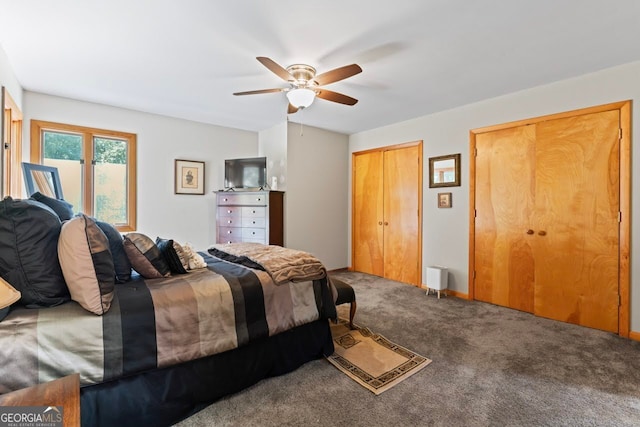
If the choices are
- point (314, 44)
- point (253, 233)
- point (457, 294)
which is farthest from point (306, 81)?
point (457, 294)

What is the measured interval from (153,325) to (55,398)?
23.9 inches

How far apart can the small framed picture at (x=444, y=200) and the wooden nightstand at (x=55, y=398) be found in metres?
4.06

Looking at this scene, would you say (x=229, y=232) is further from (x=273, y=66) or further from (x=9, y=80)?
(x=273, y=66)

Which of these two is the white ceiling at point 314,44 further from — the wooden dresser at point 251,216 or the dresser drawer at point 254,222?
the dresser drawer at point 254,222

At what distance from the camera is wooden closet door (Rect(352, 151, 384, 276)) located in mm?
4969

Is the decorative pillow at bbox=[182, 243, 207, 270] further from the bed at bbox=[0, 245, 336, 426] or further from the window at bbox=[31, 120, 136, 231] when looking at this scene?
the window at bbox=[31, 120, 136, 231]

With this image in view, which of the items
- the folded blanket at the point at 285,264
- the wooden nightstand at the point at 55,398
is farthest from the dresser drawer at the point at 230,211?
the wooden nightstand at the point at 55,398

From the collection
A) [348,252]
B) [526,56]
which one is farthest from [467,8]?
[348,252]

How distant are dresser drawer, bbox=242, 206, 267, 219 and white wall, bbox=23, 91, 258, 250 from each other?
2.51 ft

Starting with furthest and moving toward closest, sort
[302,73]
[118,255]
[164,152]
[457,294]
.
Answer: [164,152] < [457,294] < [302,73] < [118,255]

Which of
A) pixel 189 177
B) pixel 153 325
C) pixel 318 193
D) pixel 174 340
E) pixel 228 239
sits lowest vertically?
pixel 174 340

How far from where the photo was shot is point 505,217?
3.56 metres

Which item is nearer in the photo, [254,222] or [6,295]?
[6,295]

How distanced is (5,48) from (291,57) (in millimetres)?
2423
